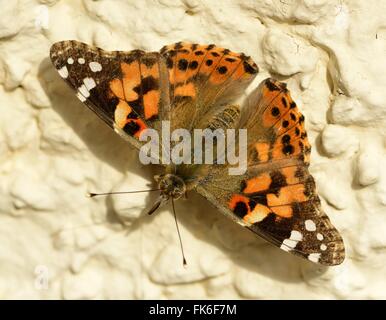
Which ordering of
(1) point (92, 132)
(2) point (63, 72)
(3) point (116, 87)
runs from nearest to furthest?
1. (2) point (63, 72)
2. (3) point (116, 87)
3. (1) point (92, 132)

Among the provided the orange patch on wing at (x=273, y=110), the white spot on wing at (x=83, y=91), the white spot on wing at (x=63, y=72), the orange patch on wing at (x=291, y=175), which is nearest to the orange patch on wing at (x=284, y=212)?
the orange patch on wing at (x=291, y=175)

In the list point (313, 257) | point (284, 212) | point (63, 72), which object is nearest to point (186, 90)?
point (63, 72)

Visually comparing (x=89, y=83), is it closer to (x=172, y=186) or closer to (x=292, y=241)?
(x=172, y=186)

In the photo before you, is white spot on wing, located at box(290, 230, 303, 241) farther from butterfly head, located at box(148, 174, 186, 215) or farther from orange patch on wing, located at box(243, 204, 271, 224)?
butterfly head, located at box(148, 174, 186, 215)

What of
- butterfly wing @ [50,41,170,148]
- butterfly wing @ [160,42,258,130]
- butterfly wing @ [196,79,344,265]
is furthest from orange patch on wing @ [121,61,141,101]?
butterfly wing @ [196,79,344,265]

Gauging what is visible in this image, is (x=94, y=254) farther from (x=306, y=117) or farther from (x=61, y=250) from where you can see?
(x=306, y=117)

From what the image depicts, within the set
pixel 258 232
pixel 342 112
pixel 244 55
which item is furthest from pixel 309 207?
pixel 244 55

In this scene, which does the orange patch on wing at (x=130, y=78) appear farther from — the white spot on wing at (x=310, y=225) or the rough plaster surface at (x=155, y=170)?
the white spot on wing at (x=310, y=225)
